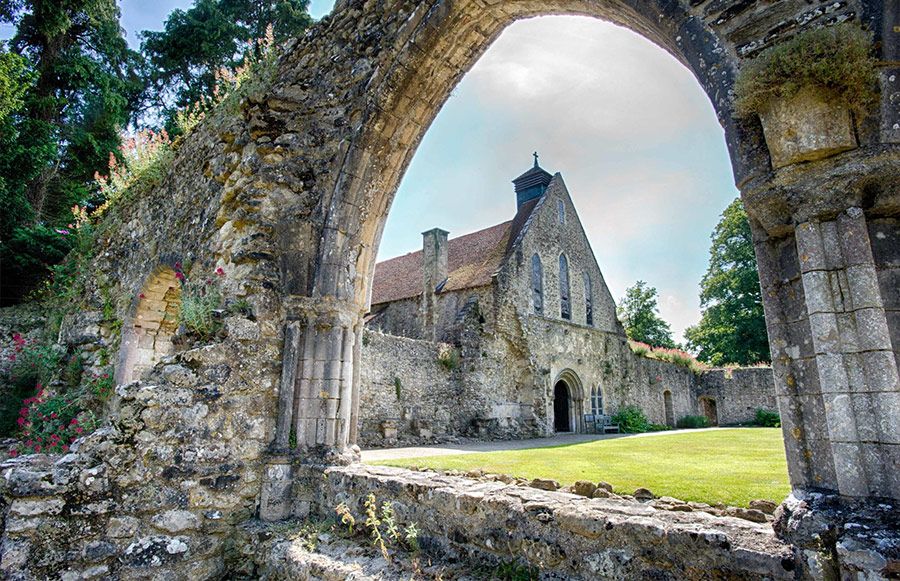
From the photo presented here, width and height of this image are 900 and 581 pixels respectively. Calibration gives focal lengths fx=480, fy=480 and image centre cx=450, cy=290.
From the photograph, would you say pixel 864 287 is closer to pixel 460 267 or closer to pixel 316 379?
pixel 316 379

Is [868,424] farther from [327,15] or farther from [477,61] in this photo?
[327,15]

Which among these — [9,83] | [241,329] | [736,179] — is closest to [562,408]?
[241,329]

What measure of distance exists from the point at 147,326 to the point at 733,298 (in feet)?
83.0

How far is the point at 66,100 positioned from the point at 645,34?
56.1 ft

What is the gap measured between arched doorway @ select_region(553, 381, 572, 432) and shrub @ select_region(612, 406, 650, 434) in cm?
201

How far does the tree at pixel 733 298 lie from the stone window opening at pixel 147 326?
23569 millimetres

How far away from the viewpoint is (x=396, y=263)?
21.6 meters

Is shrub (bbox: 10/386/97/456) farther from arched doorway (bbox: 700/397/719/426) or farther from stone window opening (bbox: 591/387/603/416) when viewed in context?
arched doorway (bbox: 700/397/719/426)

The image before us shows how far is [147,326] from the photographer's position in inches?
270

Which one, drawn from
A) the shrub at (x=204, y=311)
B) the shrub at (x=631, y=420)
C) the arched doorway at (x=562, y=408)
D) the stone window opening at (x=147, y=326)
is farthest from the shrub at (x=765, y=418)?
the shrub at (x=204, y=311)

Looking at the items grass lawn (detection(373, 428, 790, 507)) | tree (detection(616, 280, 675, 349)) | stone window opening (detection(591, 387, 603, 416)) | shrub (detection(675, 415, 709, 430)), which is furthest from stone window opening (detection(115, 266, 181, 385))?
tree (detection(616, 280, 675, 349))

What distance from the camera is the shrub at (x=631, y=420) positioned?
1819 cm

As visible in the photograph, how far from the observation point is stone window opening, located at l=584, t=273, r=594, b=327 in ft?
62.7

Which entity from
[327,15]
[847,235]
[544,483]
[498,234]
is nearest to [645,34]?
[847,235]
